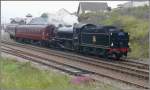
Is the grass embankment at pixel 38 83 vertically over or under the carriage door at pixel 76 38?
under

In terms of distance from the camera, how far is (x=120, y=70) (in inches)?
723

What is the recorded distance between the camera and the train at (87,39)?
24219 mm

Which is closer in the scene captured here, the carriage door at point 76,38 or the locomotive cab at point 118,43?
the locomotive cab at point 118,43

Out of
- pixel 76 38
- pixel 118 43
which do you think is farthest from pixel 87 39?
pixel 118 43

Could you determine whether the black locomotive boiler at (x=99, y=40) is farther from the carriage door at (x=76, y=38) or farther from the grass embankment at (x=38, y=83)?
the grass embankment at (x=38, y=83)

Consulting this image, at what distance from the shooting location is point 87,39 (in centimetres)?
2680

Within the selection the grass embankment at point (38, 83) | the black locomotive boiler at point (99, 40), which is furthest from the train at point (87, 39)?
the grass embankment at point (38, 83)

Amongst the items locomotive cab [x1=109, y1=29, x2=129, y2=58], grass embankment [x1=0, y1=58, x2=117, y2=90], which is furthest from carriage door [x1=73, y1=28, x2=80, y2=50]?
grass embankment [x1=0, y1=58, x2=117, y2=90]

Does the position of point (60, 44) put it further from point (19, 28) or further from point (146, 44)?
point (19, 28)

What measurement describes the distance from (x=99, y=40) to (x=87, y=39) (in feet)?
6.05

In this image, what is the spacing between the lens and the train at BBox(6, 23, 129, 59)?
79.5ft

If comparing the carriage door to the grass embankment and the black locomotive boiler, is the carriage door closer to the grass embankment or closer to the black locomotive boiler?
the black locomotive boiler

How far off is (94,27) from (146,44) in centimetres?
388

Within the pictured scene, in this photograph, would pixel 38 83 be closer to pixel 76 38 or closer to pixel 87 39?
pixel 87 39
